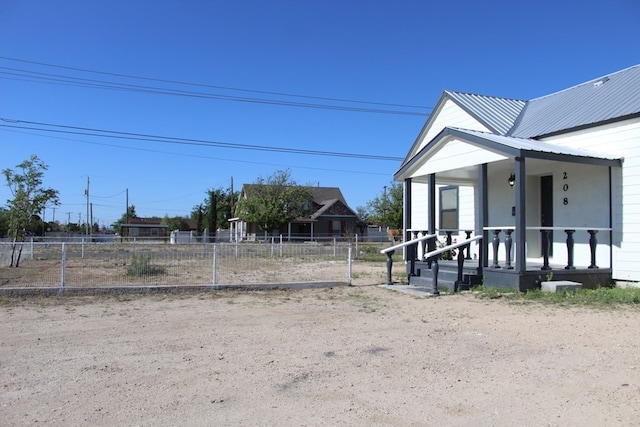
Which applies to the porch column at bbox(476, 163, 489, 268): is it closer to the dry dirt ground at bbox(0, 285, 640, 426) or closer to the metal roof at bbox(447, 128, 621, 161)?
the metal roof at bbox(447, 128, 621, 161)

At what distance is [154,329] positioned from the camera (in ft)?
23.0

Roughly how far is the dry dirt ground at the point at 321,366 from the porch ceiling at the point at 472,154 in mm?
3459

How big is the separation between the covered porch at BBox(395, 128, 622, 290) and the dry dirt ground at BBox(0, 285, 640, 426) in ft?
7.67

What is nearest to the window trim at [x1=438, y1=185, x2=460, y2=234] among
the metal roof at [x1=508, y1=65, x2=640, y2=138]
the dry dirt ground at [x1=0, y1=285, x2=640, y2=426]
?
the metal roof at [x1=508, y1=65, x2=640, y2=138]

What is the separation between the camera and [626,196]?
34.0 ft

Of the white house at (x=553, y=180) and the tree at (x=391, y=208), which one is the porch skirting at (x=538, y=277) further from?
the tree at (x=391, y=208)

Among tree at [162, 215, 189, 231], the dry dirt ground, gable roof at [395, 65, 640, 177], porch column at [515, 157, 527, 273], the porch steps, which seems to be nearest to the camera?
the dry dirt ground

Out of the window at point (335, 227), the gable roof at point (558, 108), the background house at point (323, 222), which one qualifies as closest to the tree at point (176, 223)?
the background house at point (323, 222)

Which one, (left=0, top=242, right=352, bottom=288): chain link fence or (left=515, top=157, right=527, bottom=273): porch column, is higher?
(left=515, top=157, right=527, bottom=273): porch column

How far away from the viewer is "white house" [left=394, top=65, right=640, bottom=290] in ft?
33.4

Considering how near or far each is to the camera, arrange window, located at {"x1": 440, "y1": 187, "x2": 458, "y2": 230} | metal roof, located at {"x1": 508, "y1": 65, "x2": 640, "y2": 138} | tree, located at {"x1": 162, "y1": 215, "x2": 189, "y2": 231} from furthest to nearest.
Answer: tree, located at {"x1": 162, "y1": 215, "x2": 189, "y2": 231} < window, located at {"x1": 440, "y1": 187, "x2": 458, "y2": 230} < metal roof, located at {"x1": 508, "y1": 65, "x2": 640, "y2": 138}

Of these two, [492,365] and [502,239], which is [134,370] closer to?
[492,365]

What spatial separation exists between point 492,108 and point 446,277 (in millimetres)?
7060

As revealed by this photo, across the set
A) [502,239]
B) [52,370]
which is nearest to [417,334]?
[52,370]
